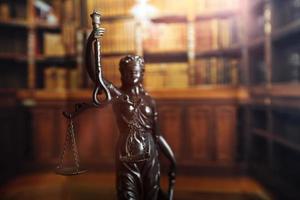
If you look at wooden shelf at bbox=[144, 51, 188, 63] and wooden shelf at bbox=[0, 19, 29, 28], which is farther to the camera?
wooden shelf at bbox=[0, 19, 29, 28]

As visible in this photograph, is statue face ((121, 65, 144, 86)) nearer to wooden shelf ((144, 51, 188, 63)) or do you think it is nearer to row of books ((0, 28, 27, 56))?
wooden shelf ((144, 51, 188, 63))

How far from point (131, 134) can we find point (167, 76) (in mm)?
1758

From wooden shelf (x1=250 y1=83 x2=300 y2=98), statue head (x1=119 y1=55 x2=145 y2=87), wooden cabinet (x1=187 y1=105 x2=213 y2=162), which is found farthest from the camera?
wooden cabinet (x1=187 y1=105 x2=213 y2=162)

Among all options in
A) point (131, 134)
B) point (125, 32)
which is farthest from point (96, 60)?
point (125, 32)

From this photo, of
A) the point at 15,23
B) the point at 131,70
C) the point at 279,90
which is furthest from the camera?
the point at 15,23

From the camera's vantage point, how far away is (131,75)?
1.09m

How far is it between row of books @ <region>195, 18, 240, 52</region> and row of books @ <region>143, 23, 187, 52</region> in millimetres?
128

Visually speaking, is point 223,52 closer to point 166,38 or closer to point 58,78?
point 166,38

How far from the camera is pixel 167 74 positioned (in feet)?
9.10

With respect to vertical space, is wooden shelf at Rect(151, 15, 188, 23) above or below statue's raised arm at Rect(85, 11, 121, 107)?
above

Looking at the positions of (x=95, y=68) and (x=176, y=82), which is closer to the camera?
(x=95, y=68)

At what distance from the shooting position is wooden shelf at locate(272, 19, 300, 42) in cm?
190

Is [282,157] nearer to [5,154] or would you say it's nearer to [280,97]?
[280,97]

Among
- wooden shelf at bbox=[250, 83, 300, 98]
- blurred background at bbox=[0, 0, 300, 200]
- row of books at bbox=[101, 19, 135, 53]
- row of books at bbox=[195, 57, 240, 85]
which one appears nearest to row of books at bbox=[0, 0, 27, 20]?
blurred background at bbox=[0, 0, 300, 200]
